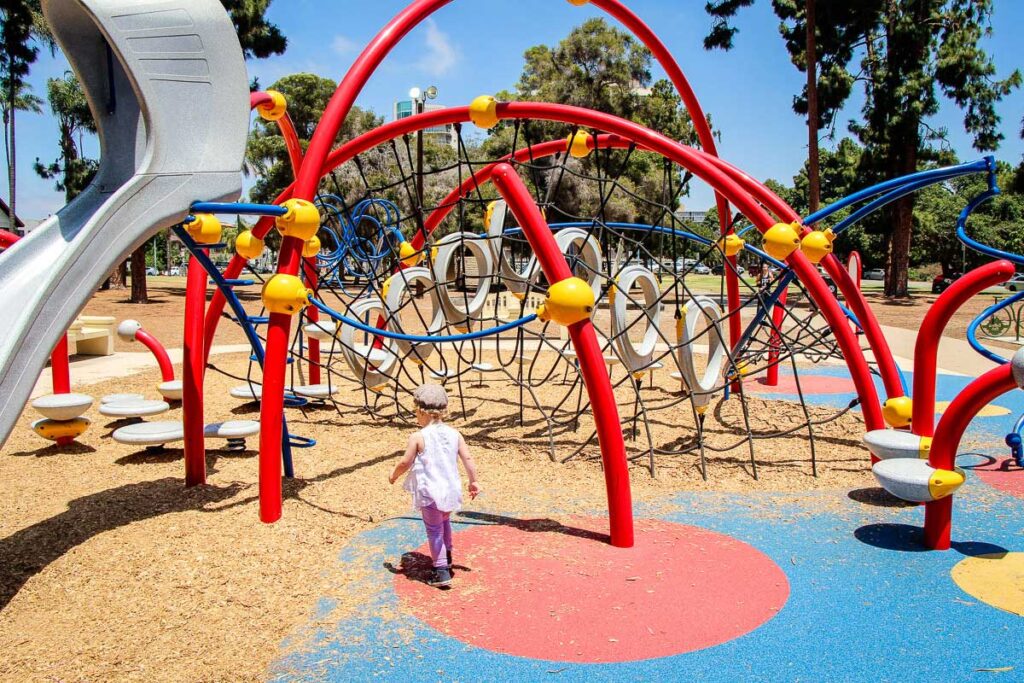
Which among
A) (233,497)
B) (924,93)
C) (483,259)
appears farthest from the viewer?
(924,93)

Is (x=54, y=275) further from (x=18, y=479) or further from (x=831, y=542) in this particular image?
(x=831, y=542)

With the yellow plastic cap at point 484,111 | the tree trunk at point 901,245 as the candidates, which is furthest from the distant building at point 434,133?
the tree trunk at point 901,245

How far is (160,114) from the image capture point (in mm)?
4867

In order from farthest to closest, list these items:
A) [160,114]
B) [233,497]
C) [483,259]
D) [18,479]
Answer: [483,259]
[18,479]
[233,497]
[160,114]

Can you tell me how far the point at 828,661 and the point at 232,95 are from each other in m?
5.05

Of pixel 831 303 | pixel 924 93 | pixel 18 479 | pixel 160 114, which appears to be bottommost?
pixel 18 479

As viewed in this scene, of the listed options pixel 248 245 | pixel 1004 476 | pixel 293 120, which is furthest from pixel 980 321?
pixel 293 120

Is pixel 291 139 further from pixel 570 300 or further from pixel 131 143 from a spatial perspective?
pixel 570 300

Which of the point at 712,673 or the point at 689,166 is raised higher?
the point at 689,166

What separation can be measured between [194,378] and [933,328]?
6.09m

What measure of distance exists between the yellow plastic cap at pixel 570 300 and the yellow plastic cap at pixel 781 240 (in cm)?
255

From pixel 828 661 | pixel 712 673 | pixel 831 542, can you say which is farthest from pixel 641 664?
pixel 831 542

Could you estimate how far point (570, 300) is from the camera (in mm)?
5020

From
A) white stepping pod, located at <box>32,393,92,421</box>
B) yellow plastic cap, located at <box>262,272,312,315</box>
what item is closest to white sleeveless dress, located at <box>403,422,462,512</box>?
yellow plastic cap, located at <box>262,272,312,315</box>
